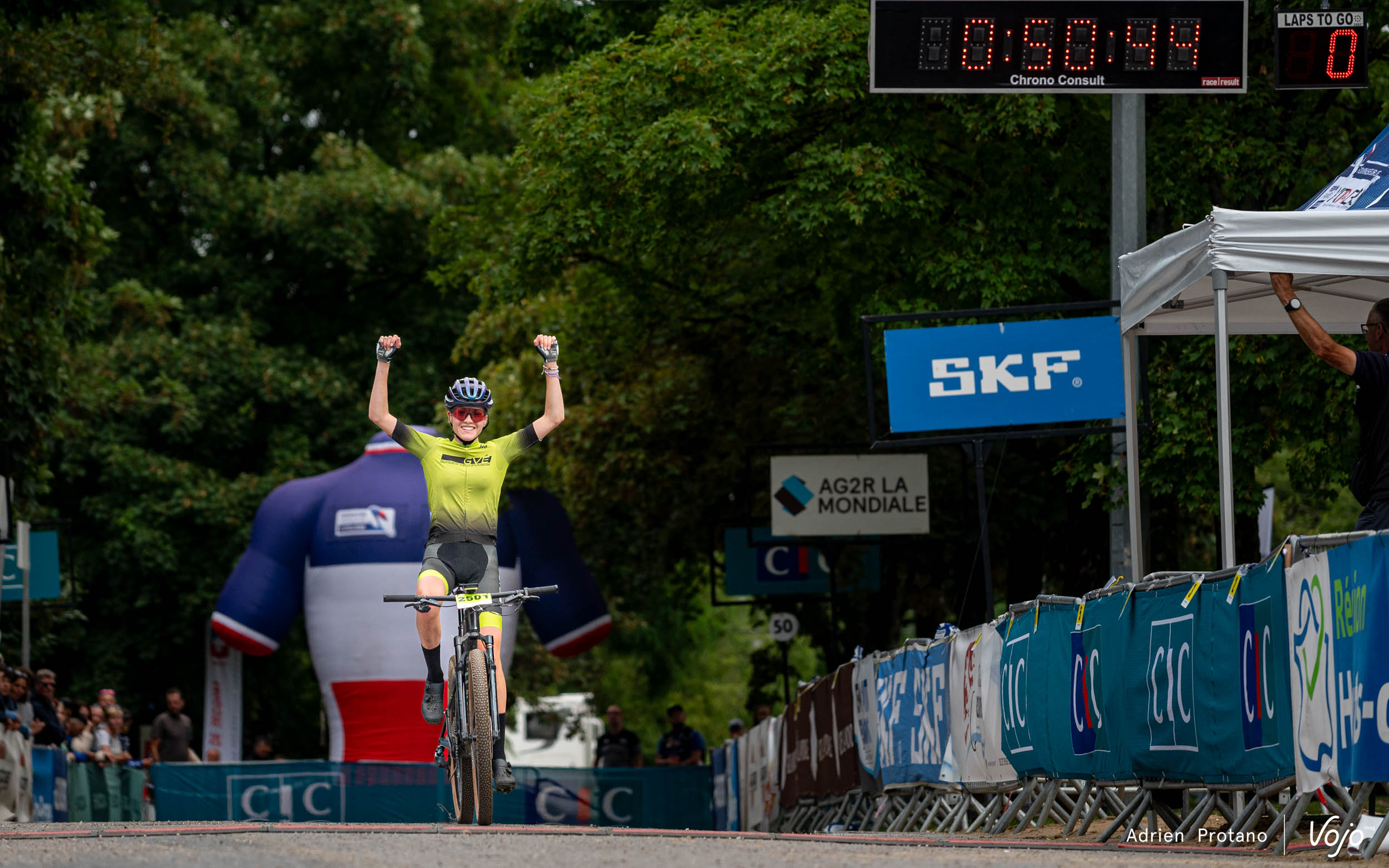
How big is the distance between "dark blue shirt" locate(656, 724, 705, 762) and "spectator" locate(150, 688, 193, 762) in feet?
18.7

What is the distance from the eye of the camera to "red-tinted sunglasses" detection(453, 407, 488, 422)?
34.7 feet

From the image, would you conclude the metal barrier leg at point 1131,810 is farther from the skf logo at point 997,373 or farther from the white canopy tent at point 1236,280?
the skf logo at point 997,373

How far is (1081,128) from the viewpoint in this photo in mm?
20109

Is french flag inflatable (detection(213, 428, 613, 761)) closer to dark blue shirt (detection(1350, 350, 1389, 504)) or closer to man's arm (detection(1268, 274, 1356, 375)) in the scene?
man's arm (detection(1268, 274, 1356, 375))

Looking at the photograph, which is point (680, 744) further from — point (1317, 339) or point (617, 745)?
point (1317, 339)

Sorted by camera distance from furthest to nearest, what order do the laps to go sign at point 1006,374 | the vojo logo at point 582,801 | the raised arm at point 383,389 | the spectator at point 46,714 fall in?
the vojo logo at point 582,801
the spectator at point 46,714
the laps to go sign at point 1006,374
the raised arm at point 383,389

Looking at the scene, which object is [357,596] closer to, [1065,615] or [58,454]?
[58,454]

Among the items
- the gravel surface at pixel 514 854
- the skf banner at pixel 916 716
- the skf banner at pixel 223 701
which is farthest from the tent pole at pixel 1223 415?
the skf banner at pixel 223 701

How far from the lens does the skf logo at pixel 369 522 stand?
22.7 m

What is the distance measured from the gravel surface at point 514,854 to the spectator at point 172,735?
47.6 feet

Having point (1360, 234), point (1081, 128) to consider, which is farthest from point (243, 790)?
point (1360, 234)

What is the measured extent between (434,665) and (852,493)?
12791 millimetres

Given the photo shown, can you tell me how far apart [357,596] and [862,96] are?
313 inches

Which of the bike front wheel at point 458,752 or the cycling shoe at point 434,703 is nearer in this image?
the bike front wheel at point 458,752
